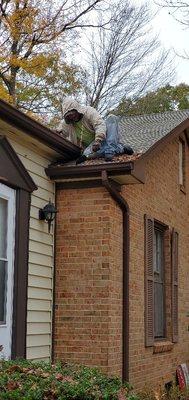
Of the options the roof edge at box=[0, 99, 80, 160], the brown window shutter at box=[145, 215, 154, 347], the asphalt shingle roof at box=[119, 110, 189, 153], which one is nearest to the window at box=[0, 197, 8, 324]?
the roof edge at box=[0, 99, 80, 160]

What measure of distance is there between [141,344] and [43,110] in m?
14.9

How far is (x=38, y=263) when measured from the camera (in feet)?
27.6

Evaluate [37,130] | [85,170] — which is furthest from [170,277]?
[37,130]

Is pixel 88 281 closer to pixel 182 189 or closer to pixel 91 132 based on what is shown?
pixel 91 132

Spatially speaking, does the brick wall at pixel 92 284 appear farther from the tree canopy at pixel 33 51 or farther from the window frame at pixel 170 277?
the tree canopy at pixel 33 51

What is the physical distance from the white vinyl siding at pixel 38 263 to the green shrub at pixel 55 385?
2.74m

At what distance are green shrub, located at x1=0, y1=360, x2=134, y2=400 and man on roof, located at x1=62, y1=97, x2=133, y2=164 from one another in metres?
3.95

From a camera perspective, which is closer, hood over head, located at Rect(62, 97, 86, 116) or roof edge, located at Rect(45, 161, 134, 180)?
→ roof edge, located at Rect(45, 161, 134, 180)

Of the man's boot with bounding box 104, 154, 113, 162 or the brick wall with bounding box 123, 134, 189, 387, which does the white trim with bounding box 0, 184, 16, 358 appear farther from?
the brick wall with bounding box 123, 134, 189, 387

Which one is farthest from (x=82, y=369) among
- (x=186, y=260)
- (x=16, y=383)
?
(x=186, y=260)

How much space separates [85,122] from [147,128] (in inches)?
115

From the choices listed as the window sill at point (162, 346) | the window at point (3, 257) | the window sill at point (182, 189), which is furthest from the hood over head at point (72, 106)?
the window sill at point (182, 189)

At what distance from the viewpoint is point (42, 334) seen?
27.7ft

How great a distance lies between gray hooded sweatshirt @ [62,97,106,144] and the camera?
920 cm
